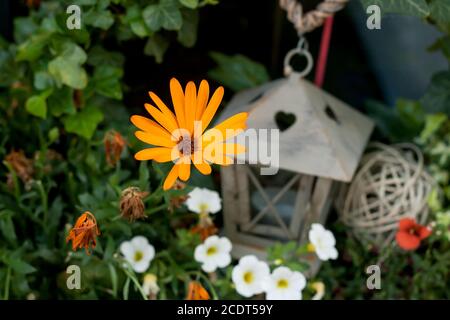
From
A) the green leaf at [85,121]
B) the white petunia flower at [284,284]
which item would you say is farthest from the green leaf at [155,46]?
the white petunia flower at [284,284]

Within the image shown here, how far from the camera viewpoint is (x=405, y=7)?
0.96m

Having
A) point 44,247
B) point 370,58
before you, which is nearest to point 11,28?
point 44,247

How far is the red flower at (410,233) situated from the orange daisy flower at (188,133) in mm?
657

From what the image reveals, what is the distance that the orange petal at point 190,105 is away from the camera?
667mm

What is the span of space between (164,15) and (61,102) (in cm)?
28

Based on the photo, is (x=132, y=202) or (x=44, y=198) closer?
(x=132, y=202)

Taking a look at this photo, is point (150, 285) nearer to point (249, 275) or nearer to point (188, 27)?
point (249, 275)

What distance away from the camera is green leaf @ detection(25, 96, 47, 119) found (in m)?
1.22

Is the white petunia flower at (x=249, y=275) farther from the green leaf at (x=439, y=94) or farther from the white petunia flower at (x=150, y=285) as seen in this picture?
the green leaf at (x=439, y=94)

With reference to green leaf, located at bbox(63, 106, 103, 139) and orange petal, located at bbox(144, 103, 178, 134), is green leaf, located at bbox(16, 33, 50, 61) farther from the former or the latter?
orange petal, located at bbox(144, 103, 178, 134)

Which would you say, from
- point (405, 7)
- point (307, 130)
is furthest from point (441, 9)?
point (307, 130)

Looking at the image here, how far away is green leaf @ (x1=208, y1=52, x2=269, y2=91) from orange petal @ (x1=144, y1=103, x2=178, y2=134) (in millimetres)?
764

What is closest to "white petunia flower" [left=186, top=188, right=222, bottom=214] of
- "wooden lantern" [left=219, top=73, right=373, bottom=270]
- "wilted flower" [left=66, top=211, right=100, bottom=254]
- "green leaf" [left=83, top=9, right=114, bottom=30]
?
"wooden lantern" [left=219, top=73, right=373, bottom=270]

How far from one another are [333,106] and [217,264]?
38 centimetres
